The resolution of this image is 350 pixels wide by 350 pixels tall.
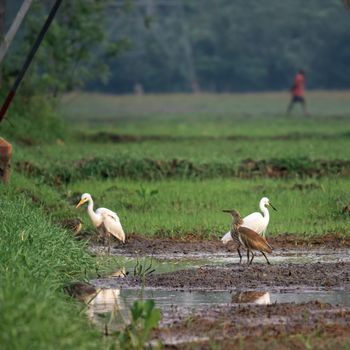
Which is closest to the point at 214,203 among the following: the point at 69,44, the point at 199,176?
the point at 199,176

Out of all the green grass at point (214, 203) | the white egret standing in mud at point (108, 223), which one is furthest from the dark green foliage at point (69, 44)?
the white egret standing in mud at point (108, 223)

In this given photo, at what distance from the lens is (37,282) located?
947 cm

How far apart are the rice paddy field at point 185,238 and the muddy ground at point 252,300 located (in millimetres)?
16

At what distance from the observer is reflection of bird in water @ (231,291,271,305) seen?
10.5 metres

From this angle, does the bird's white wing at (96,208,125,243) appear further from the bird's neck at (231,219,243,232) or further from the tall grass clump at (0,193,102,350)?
the bird's neck at (231,219,243,232)

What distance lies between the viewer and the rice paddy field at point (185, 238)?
875 cm

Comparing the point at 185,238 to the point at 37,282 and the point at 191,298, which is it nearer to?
the point at 191,298

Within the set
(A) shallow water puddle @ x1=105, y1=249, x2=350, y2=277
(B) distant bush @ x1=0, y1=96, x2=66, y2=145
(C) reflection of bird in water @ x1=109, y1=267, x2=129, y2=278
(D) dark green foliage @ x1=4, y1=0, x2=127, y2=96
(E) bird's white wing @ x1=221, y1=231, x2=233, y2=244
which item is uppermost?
(E) bird's white wing @ x1=221, y1=231, x2=233, y2=244

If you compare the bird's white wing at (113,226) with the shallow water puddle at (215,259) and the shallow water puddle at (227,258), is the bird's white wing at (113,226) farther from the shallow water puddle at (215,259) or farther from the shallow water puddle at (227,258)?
the shallow water puddle at (215,259)

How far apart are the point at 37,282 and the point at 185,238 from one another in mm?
5234

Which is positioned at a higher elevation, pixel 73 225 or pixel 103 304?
pixel 103 304

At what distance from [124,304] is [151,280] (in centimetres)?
128

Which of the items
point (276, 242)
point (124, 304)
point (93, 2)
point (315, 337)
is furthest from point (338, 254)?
point (93, 2)

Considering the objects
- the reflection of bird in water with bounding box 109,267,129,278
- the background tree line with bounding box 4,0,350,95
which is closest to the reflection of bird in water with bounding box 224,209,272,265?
the reflection of bird in water with bounding box 109,267,129,278
